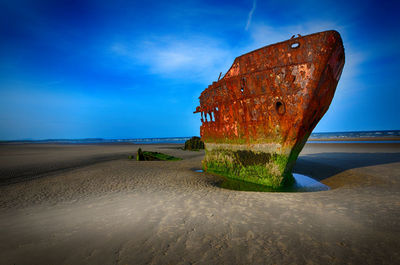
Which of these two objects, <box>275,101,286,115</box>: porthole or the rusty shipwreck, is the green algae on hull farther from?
<box>275,101,286,115</box>: porthole

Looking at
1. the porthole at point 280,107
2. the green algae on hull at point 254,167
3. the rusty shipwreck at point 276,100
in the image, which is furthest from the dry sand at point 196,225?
the porthole at point 280,107

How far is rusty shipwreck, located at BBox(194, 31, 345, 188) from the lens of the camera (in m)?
4.04

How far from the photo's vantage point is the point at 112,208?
333 cm

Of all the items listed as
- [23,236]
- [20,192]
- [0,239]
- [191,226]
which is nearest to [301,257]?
[191,226]

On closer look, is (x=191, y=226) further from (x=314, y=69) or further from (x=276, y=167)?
(x=314, y=69)

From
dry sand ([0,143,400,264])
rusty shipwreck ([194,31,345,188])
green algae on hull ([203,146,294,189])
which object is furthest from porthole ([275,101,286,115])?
dry sand ([0,143,400,264])

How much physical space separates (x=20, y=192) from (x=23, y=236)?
2.84 metres

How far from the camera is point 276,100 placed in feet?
14.5

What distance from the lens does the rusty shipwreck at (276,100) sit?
4.04 metres

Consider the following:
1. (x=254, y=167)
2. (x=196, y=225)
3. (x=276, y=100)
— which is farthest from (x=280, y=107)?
(x=196, y=225)

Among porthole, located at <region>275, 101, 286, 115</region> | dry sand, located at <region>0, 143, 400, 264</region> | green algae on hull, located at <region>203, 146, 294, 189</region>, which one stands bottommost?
dry sand, located at <region>0, 143, 400, 264</region>

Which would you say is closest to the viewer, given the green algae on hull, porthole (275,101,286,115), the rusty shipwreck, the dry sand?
the dry sand

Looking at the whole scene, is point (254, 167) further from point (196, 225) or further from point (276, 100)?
point (196, 225)

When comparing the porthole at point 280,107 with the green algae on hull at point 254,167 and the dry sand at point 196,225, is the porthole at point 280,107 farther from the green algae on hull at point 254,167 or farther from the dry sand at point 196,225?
the dry sand at point 196,225
